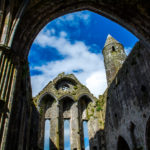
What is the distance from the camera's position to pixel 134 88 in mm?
8547

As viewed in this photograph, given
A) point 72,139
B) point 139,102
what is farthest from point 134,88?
point 72,139

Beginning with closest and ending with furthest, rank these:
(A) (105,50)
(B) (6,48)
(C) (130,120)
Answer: (B) (6,48) < (C) (130,120) < (A) (105,50)

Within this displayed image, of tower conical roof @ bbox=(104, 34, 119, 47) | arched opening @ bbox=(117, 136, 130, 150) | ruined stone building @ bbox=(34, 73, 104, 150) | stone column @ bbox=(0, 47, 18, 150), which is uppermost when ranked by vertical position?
tower conical roof @ bbox=(104, 34, 119, 47)

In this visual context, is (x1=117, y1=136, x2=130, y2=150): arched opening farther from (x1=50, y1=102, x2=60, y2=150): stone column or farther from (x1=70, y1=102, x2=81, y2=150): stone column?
(x1=50, y1=102, x2=60, y2=150): stone column

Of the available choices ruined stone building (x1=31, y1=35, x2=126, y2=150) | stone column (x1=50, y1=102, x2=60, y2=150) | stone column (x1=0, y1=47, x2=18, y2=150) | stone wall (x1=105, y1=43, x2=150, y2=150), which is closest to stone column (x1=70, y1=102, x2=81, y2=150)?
ruined stone building (x1=31, y1=35, x2=126, y2=150)

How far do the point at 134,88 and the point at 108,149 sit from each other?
586 centimetres

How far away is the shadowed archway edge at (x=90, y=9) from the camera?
5.39 metres

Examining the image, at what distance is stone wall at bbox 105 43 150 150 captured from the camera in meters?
7.57

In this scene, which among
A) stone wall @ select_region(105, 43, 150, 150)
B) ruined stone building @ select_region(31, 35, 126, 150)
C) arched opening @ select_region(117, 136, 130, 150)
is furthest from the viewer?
ruined stone building @ select_region(31, 35, 126, 150)

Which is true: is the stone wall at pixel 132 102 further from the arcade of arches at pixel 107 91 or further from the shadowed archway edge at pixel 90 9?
the shadowed archway edge at pixel 90 9

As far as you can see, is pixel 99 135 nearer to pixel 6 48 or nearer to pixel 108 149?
pixel 108 149

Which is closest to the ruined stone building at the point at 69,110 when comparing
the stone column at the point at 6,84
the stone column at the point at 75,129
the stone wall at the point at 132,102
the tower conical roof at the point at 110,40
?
the stone column at the point at 75,129

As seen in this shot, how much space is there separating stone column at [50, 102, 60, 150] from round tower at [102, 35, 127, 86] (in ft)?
17.4

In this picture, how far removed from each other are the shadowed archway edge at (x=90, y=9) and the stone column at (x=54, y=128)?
989 centimetres
